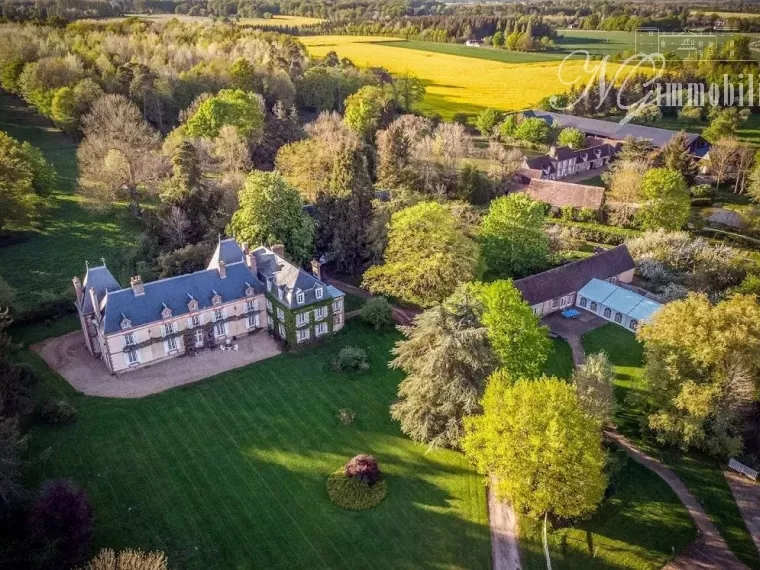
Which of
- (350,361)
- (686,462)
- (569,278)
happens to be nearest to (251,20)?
(569,278)

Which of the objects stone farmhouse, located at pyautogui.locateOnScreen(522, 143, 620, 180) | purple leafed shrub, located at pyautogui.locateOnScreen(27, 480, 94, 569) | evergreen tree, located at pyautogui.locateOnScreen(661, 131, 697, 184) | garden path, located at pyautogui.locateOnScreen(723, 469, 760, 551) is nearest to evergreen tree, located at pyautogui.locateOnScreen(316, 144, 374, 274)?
purple leafed shrub, located at pyautogui.locateOnScreen(27, 480, 94, 569)

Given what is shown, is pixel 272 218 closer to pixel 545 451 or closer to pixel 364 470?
pixel 364 470

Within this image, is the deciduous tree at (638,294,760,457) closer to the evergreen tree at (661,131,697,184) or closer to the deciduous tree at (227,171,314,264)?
the deciduous tree at (227,171,314,264)

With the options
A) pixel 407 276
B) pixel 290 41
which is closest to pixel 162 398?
pixel 407 276

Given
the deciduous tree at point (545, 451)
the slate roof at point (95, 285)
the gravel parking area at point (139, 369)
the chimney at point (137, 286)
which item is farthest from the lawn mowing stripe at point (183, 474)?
the deciduous tree at point (545, 451)

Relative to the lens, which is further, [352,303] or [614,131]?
[614,131]

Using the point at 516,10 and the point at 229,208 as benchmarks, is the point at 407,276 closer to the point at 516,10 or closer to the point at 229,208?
the point at 229,208
